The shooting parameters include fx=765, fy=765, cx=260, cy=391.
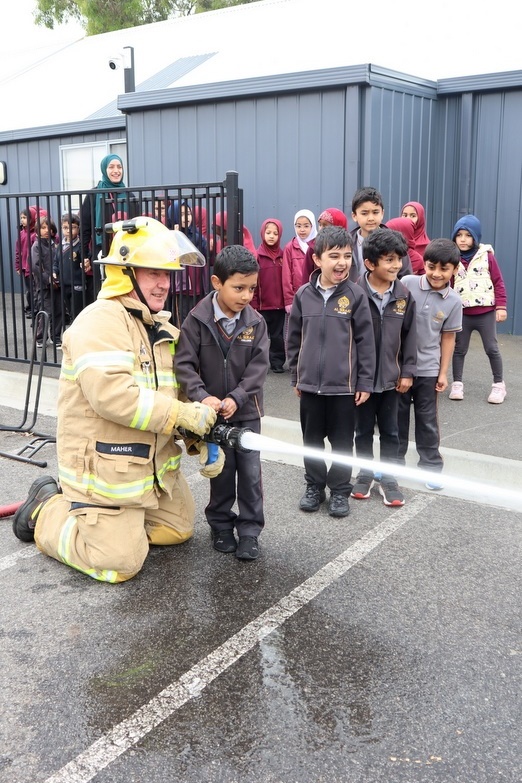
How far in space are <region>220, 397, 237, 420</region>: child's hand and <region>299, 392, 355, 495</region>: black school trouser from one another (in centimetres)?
89

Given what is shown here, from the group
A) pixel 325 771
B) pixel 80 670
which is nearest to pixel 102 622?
pixel 80 670

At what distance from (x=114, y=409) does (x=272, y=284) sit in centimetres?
497

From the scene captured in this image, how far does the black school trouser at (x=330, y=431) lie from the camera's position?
4660mm

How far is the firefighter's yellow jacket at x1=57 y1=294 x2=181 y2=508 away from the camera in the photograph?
3547mm

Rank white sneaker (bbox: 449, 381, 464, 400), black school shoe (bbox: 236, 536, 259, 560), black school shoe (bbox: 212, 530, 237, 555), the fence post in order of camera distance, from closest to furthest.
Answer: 1. black school shoe (bbox: 236, 536, 259, 560)
2. black school shoe (bbox: 212, 530, 237, 555)
3. the fence post
4. white sneaker (bbox: 449, 381, 464, 400)

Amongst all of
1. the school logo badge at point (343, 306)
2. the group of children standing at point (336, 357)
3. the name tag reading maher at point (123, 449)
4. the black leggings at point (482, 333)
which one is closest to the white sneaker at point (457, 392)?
the black leggings at point (482, 333)

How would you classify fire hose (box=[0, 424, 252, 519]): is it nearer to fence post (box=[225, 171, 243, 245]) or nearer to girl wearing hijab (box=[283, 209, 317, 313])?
fence post (box=[225, 171, 243, 245])

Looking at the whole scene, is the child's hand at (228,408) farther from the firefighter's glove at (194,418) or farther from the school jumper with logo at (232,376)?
the firefighter's glove at (194,418)

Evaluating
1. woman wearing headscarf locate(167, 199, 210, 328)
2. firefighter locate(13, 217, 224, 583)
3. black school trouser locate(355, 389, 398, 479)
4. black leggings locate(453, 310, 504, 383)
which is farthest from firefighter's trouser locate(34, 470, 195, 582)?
black leggings locate(453, 310, 504, 383)

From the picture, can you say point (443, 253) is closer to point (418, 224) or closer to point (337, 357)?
point (337, 357)

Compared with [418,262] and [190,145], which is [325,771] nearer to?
[418,262]

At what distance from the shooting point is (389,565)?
12.8ft

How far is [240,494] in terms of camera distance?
413 centimetres

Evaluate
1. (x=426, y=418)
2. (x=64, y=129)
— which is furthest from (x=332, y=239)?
(x=64, y=129)
